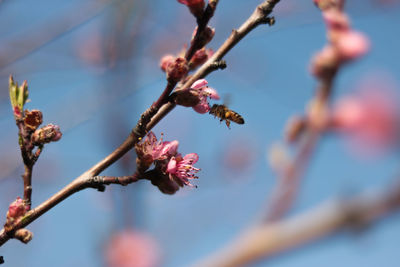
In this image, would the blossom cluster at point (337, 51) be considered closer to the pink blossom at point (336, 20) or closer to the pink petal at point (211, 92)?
the pink blossom at point (336, 20)

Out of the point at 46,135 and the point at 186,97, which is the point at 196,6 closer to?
the point at 186,97

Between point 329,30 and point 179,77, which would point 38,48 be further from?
point 179,77

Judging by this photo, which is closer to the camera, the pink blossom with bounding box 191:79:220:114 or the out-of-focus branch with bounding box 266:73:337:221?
the pink blossom with bounding box 191:79:220:114

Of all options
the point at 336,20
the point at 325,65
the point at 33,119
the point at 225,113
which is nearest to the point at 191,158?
the point at 225,113

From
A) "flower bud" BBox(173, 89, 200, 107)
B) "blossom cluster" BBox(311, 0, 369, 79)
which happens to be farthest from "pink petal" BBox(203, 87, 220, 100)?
"blossom cluster" BBox(311, 0, 369, 79)

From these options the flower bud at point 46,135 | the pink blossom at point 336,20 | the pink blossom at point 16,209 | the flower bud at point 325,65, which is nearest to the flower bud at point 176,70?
the flower bud at point 46,135

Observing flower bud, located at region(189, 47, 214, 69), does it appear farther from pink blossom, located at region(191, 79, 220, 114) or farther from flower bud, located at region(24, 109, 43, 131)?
flower bud, located at region(24, 109, 43, 131)
